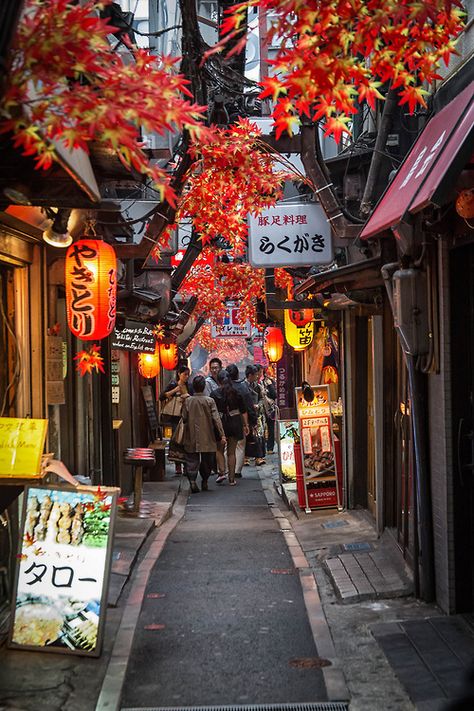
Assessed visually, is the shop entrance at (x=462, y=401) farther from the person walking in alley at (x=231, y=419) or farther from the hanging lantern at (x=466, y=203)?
the person walking in alley at (x=231, y=419)

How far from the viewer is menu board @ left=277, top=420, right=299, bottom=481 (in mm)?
19953

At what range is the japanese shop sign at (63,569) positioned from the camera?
795cm

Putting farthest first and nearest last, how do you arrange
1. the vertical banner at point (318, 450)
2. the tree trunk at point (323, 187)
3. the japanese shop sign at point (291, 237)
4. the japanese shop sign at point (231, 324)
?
the japanese shop sign at point (231, 324), the vertical banner at point (318, 450), the japanese shop sign at point (291, 237), the tree trunk at point (323, 187)

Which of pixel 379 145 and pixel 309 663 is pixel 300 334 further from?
pixel 309 663

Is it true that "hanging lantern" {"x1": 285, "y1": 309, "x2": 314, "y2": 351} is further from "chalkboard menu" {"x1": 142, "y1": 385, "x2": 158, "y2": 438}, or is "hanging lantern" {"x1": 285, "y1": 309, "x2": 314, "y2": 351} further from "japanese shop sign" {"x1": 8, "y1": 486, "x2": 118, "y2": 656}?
"japanese shop sign" {"x1": 8, "y1": 486, "x2": 118, "y2": 656}

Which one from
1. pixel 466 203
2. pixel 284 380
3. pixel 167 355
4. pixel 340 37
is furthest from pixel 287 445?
pixel 340 37

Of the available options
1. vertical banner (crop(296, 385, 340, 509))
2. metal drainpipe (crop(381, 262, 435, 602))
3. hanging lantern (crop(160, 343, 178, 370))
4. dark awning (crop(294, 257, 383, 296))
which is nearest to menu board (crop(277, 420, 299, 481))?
vertical banner (crop(296, 385, 340, 509))

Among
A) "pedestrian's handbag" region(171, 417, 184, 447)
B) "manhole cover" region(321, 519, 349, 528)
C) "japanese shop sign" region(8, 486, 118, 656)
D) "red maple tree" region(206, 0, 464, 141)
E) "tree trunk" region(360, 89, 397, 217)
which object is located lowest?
"manhole cover" region(321, 519, 349, 528)

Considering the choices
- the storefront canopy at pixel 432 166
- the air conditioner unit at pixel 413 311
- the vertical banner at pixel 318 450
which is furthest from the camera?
the vertical banner at pixel 318 450

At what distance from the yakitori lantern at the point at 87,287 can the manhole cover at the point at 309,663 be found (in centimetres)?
473

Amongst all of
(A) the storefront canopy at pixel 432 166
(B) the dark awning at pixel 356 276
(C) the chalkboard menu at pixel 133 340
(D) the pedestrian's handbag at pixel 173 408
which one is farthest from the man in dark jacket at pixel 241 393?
(A) the storefront canopy at pixel 432 166

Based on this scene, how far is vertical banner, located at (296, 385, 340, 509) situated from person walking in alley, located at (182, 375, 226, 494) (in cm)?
504

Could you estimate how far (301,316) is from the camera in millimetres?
21500

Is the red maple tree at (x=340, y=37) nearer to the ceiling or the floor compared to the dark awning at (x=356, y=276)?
nearer to the ceiling
